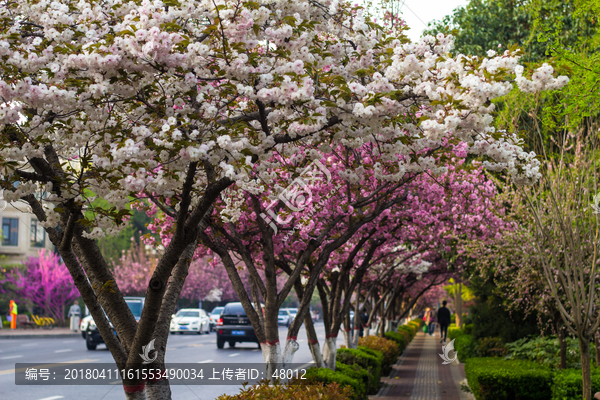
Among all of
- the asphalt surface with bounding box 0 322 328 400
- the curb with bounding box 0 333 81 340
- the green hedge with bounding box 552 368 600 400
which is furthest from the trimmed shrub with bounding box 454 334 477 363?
the curb with bounding box 0 333 81 340

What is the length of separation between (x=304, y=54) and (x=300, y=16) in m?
0.49

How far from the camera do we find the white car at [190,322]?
36719mm

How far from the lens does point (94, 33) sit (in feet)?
14.7

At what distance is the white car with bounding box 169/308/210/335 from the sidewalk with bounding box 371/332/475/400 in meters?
18.1

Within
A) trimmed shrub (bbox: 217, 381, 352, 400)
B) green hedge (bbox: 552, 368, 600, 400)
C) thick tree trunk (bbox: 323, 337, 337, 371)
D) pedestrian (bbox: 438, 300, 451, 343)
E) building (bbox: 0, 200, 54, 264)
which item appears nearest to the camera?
trimmed shrub (bbox: 217, 381, 352, 400)

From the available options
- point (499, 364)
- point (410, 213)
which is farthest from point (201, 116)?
point (499, 364)

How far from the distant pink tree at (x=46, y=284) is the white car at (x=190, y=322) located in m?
9.83

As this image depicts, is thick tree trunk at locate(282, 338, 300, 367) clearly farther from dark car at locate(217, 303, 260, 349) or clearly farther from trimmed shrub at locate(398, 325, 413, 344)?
trimmed shrub at locate(398, 325, 413, 344)

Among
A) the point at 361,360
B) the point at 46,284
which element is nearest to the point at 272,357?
the point at 361,360

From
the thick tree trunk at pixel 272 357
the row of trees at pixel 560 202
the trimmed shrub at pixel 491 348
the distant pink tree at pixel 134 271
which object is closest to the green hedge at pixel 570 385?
the row of trees at pixel 560 202

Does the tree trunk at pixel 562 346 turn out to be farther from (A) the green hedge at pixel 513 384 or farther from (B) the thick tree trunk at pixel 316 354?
(B) the thick tree trunk at pixel 316 354

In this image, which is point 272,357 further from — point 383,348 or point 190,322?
point 190,322

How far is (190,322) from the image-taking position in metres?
36.9

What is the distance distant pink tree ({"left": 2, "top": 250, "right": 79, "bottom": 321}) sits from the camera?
42656mm
